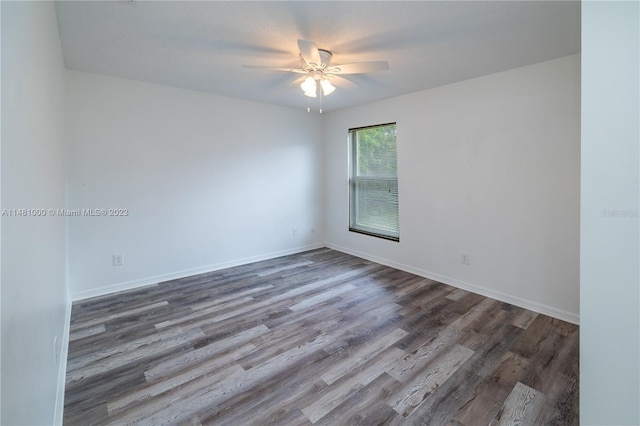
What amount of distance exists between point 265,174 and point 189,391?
318cm

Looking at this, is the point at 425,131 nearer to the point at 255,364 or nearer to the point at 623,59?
the point at 623,59

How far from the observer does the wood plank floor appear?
Answer: 1.66m

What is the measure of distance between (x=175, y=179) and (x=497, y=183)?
3827 millimetres

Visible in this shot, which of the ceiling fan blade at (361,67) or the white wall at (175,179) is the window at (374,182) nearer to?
the white wall at (175,179)

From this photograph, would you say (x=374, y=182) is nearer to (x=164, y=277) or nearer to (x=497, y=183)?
(x=497, y=183)

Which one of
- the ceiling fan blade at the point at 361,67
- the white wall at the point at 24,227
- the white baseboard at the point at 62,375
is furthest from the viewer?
the ceiling fan blade at the point at 361,67

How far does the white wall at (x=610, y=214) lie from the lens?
1.16 m

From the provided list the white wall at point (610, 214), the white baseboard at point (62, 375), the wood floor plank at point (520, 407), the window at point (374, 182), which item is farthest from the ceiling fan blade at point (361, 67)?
the white baseboard at point (62, 375)

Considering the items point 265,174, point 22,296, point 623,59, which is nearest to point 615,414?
point 623,59

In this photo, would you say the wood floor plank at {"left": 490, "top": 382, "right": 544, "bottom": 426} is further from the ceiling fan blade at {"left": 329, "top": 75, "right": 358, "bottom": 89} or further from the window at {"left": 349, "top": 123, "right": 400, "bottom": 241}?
the ceiling fan blade at {"left": 329, "top": 75, "right": 358, "bottom": 89}

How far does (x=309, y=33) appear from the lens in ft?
7.00

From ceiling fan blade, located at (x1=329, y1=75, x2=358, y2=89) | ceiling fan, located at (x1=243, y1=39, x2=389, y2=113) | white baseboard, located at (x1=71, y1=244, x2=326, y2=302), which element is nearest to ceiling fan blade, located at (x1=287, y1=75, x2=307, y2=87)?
ceiling fan blade, located at (x1=329, y1=75, x2=358, y2=89)

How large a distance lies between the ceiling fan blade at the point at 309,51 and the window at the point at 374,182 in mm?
2160

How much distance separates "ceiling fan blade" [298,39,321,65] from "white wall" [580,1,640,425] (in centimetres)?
145
